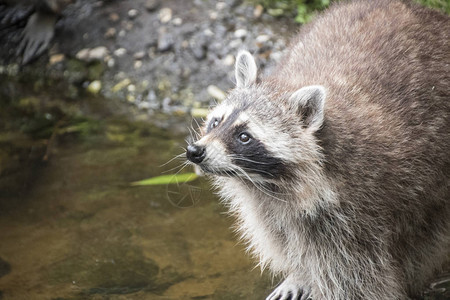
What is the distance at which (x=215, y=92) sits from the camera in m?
6.45

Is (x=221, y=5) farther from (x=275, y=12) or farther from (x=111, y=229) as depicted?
(x=111, y=229)

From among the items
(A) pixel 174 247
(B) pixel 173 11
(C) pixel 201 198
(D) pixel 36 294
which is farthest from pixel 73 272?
(B) pixel 173 11

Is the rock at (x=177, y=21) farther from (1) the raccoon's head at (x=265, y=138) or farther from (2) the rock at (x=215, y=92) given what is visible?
(1) the raccoon's head at (x=265, y=138)

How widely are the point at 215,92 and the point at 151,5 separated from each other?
4.58 feet

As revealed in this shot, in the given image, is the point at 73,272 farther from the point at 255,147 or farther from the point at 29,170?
the point at 255,147

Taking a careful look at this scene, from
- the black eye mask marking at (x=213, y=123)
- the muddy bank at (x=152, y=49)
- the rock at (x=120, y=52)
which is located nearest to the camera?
the black eye mask marking at (x=213, y=123)

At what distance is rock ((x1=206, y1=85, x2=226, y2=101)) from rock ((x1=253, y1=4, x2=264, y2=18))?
1.00 m

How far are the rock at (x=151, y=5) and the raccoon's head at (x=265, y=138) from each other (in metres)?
3.94

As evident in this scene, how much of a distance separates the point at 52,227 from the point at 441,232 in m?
2.63

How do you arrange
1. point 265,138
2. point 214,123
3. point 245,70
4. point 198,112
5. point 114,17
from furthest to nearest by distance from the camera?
point 114,17, point 198,112, point 245,70, point 214,123, point 265,138

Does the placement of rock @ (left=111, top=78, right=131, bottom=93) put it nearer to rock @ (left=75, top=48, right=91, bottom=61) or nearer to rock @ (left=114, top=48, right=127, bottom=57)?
rock @ (left=114, top=48, right=127, bottom=57)

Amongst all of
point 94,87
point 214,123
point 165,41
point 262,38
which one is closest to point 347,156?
point 214,123

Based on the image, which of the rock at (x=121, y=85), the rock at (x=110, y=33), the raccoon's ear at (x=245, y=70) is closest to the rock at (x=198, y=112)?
the rock at (x=121, y=85)

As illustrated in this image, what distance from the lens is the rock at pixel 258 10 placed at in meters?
6.95
